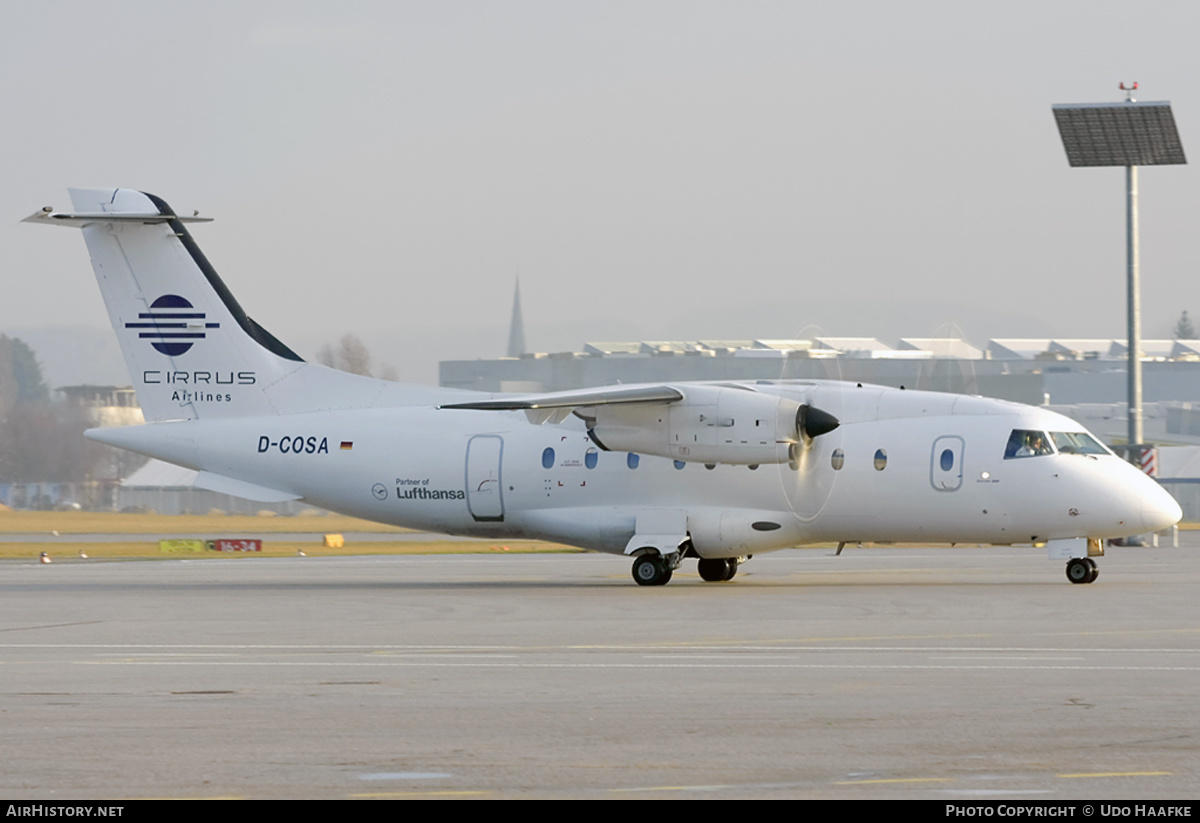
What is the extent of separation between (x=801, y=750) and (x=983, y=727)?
68.1 inches

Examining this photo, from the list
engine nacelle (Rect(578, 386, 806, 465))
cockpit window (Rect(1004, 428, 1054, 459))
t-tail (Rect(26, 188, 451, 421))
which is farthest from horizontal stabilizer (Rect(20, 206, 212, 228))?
cockpit window (Rect(1004, 428, 1054, 459))

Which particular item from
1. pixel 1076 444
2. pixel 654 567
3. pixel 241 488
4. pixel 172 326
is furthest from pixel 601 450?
pixel 172 326

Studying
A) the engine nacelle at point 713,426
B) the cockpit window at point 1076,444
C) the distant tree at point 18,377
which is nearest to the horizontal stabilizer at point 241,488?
the engine nacelle at point 713,426

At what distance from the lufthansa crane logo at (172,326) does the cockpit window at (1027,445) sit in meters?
16.2

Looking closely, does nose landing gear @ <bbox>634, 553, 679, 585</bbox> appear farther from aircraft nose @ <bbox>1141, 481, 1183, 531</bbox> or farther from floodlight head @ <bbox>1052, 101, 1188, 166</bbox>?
floodlight head @ <bbox>1052, 101, 1188, 166</bbox>

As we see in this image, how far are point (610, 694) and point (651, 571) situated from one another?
15.1m

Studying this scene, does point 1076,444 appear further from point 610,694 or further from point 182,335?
point 182,335

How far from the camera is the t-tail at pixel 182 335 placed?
30.3m

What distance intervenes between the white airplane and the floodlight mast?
22111mm

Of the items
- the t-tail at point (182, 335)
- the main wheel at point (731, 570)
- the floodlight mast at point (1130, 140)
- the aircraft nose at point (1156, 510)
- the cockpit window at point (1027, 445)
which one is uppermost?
the floodlight mast at point (1130, 140)

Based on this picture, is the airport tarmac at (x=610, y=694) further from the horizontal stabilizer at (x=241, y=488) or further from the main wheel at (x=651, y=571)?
the horizontal stabilizer at (x=241, y=488)

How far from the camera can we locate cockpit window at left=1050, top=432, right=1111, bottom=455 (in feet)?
86.2

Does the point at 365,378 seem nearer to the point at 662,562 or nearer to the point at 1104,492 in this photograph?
the point at 662,562

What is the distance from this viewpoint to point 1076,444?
2639 cm
